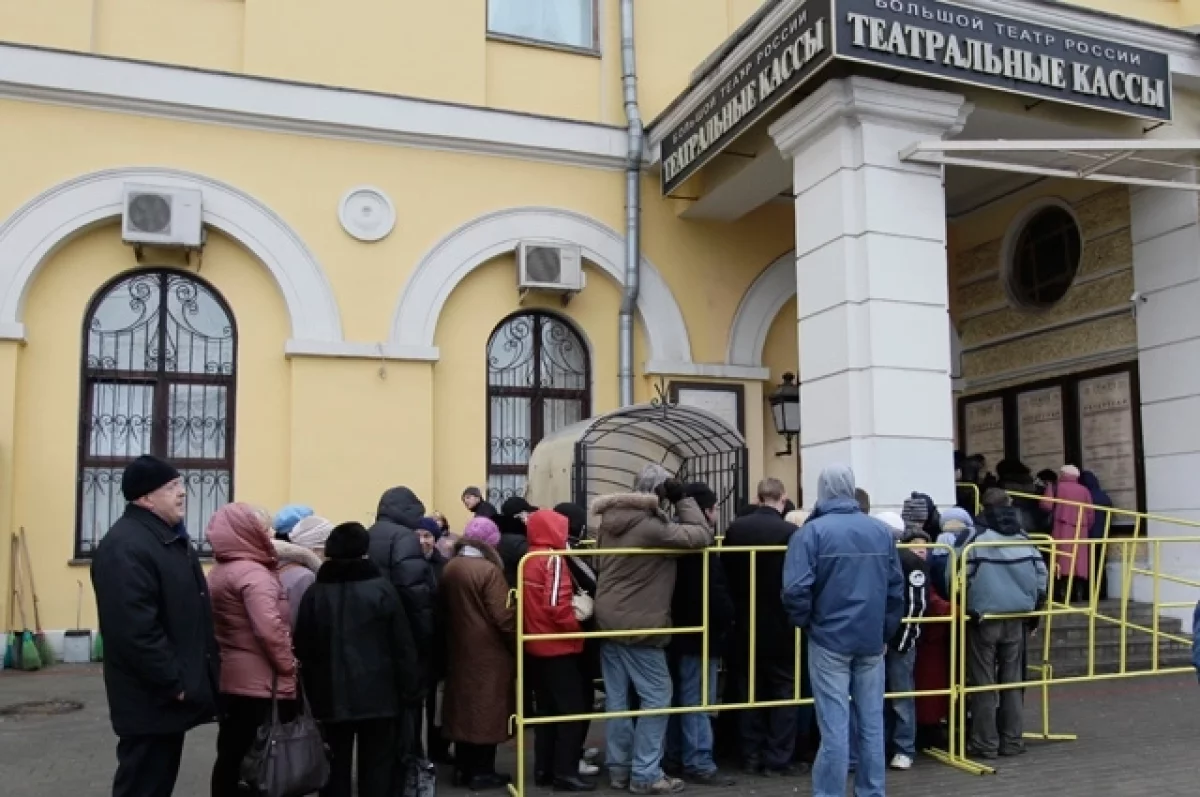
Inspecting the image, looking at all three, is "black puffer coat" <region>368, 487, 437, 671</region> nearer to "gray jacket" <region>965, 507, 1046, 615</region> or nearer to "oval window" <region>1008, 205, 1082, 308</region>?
"gray jacket" <region>965, 507, 1046, 615</region>

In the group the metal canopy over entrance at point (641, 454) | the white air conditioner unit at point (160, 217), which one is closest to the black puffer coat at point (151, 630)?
the metal canopy over entrance at point (641, 454)

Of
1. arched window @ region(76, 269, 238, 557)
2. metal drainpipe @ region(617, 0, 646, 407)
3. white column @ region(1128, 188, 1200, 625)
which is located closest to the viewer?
arched window @ region(76, 269, 238, 557)

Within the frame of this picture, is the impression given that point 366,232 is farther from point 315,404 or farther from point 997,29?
point 997,29

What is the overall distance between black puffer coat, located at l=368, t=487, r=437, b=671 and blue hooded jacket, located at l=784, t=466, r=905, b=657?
185cm

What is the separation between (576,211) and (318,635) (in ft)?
23.7

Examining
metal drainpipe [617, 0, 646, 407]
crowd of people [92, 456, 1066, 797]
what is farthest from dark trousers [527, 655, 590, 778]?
metal drainpipe [617, 0, 646, 407]

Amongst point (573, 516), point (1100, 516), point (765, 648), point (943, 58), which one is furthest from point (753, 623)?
point (1100, 516)

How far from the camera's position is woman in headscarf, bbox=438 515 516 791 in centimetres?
598

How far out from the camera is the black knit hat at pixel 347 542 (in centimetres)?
515

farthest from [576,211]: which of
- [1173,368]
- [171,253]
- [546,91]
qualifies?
[1173,368]

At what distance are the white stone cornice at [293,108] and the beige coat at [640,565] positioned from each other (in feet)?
19.9

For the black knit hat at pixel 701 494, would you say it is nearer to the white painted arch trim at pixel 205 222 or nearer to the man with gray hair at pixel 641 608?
the man with gray hair at pixel 641 608

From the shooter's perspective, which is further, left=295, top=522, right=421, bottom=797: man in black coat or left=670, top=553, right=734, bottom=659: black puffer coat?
left=670, top=553, right=734, bottom=659: black puffer coat

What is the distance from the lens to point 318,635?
510 centimetres
